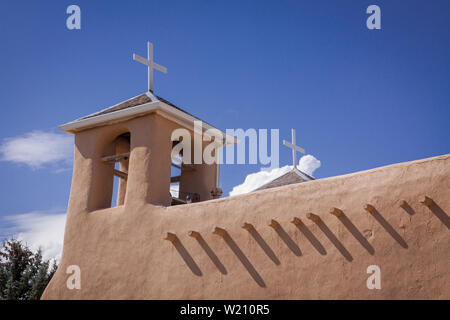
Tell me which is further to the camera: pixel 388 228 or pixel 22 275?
pixel 22 275

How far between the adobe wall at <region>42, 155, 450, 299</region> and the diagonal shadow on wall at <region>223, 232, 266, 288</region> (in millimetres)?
19

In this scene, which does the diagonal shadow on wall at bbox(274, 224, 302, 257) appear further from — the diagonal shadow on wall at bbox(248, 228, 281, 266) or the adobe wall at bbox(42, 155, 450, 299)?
the diagonal shadow on wall at bbox(248, 228, 281, 266)

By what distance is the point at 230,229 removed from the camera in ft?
31.5

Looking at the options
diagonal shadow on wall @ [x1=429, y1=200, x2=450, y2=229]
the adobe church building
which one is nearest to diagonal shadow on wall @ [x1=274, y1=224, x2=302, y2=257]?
the adobe church building

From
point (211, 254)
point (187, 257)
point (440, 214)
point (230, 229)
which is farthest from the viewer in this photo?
point (187, 257)

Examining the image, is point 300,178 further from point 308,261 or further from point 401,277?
point 401,277

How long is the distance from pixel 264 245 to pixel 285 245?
42cm

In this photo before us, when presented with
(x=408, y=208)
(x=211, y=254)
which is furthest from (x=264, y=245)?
(x=408, y=208)

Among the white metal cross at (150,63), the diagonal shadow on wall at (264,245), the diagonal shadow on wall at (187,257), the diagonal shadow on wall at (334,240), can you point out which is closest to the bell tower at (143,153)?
the white metal cross at (150,63)

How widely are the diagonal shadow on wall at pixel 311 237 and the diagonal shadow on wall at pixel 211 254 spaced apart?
1682mm

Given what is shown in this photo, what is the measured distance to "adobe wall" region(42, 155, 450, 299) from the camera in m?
7.52

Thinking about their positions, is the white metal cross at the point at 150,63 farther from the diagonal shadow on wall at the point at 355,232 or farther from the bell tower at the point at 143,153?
the diagonal shadow on wall at the point at 355,232

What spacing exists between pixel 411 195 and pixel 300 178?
6652 mm

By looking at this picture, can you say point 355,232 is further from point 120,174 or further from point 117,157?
point 120,174
